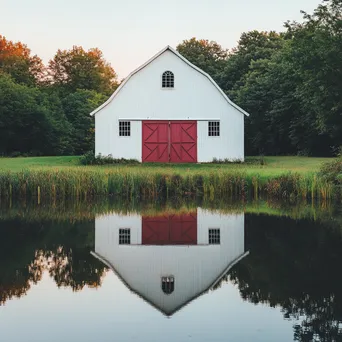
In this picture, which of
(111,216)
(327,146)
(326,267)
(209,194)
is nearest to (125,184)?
(209,194)

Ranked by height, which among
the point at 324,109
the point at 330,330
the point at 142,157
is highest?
the point at 324,109

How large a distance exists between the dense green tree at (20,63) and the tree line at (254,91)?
10 centimetres

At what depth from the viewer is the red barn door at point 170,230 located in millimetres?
13852

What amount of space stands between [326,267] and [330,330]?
340cm

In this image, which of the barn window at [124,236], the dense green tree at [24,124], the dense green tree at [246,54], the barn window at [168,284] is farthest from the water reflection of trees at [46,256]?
the dense green tree at [246,54]

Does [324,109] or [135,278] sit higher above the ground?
[324,109]

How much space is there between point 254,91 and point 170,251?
35825 mm

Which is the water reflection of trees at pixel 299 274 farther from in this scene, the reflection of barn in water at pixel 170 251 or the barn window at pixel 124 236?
the barn window at pixel 124 236

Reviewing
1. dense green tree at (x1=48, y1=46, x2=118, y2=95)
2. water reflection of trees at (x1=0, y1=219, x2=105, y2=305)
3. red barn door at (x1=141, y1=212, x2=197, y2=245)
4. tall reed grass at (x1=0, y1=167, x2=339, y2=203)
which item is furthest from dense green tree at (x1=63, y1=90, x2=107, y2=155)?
water reflection of trees at (x1=0, y1=219, x2=105, y2=305)

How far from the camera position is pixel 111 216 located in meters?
17.5

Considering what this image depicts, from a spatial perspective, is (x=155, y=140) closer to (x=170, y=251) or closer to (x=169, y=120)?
(x=169, y=120)

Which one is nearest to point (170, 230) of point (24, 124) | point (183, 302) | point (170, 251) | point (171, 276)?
point (170, 251)

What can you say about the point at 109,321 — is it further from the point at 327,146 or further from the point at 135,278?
the point at 327,146

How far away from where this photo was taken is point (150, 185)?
21.7 metres
